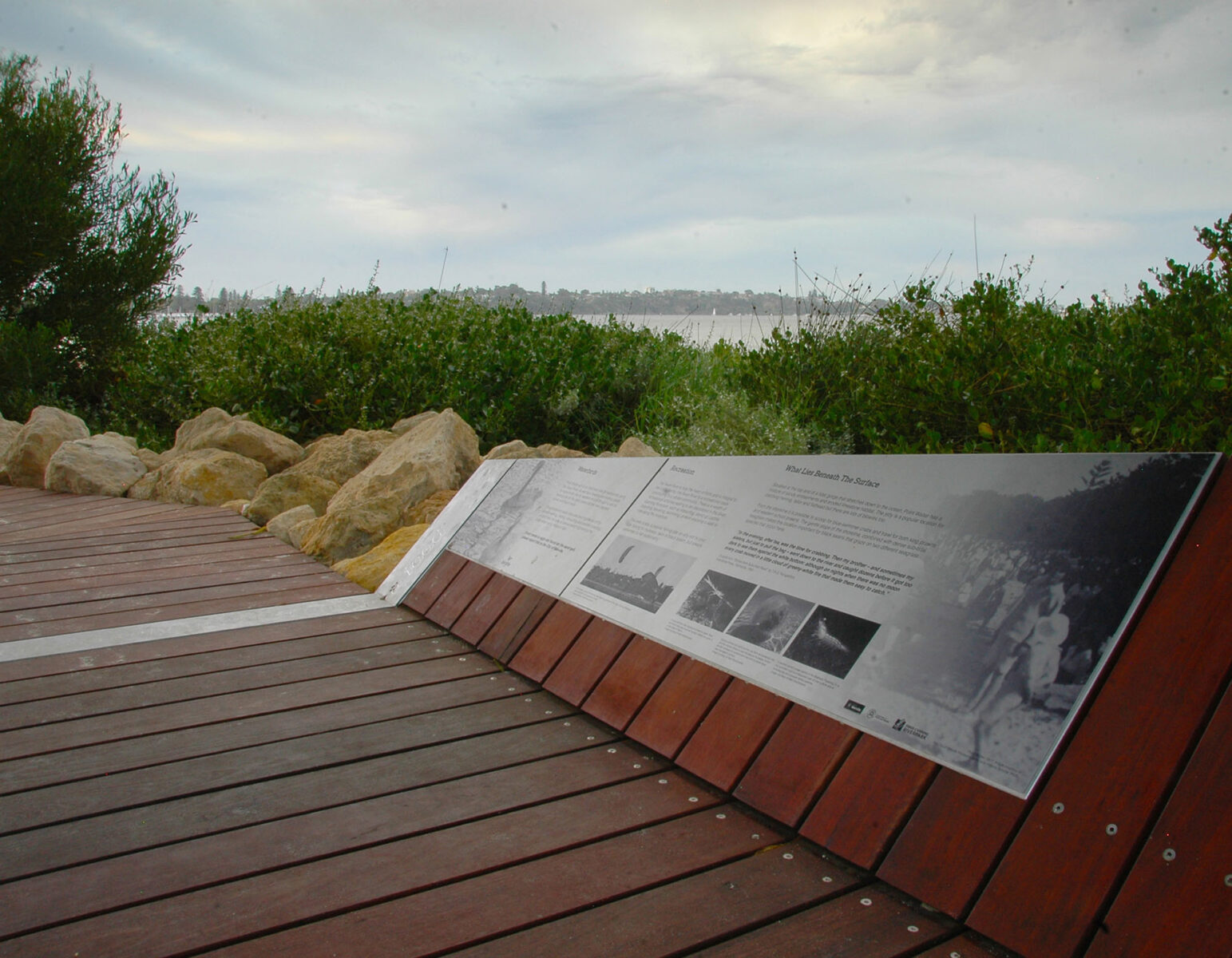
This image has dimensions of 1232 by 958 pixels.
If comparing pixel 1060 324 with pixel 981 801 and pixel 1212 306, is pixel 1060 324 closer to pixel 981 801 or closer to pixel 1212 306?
pixel 1212 306

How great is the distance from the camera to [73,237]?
41.1ft

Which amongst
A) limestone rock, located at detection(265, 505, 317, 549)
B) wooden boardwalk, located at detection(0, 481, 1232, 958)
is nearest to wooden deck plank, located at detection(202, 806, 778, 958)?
wooden boardwalk, located at detection(0, 481, 1232, 958)

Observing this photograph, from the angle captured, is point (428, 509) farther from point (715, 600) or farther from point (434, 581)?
point (715, 600)

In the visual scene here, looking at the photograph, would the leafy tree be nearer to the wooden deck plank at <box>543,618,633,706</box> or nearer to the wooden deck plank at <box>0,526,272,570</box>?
the wooden deck plank at <box>0,526,272,570</box>

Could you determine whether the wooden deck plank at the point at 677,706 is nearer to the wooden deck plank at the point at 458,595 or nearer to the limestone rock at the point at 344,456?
the wooden deck plank at the point at 458,595

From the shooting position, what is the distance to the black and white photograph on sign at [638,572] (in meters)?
2.78

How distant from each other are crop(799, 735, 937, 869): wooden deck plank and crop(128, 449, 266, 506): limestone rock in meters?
5.02

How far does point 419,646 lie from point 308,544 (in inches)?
61.4

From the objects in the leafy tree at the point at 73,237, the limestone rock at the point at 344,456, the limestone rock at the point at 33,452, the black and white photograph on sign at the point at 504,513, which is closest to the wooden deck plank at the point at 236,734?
the black and white photograph on sign at the point at 504,513

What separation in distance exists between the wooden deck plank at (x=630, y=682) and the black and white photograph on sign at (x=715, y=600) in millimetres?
122

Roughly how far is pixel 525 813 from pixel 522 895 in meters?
0.32

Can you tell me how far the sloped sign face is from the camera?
73.0 inches

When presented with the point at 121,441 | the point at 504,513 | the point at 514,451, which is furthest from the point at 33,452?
the point at 504,513

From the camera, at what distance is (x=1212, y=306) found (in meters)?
4.24
